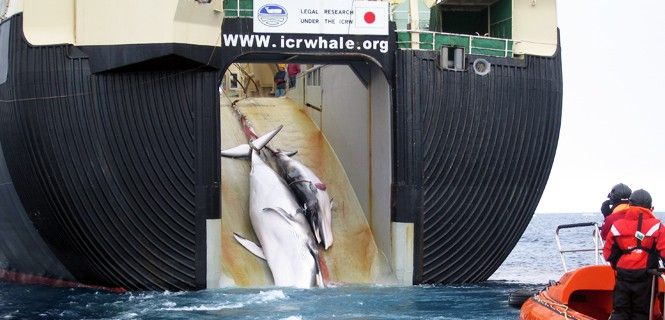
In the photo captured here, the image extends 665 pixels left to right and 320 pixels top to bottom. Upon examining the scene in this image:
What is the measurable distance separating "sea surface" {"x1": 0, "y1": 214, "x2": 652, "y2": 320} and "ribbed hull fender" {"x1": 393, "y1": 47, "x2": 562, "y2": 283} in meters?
0.66

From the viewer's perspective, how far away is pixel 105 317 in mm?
16469

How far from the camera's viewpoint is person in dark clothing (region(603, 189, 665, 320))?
10.4 m

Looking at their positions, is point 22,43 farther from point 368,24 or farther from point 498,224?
point 498,224

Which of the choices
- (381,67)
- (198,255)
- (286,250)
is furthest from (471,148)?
(198,255)

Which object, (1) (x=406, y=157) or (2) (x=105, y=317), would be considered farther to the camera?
(1) (x=406, y=157)

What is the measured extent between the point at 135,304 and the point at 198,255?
143cm

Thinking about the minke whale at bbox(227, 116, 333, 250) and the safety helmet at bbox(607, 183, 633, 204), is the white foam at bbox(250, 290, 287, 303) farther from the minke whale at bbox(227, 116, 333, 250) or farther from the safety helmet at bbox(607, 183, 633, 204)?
the safety helmet at bbox(607, 183, 633, 204)

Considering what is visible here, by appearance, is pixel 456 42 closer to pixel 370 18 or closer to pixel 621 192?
pixel 370 18

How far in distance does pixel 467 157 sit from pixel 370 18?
2.59 metres

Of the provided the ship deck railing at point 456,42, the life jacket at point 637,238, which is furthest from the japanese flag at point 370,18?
the life jacket at point 637,238

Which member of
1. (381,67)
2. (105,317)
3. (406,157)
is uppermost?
(381,67)

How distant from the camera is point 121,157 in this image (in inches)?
722

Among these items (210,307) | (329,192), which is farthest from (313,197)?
(210,307)

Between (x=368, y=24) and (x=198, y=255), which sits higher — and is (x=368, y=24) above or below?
above
